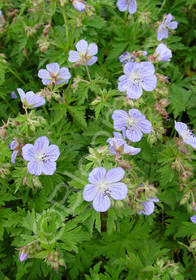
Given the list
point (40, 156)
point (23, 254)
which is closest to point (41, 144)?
point (40, 156)

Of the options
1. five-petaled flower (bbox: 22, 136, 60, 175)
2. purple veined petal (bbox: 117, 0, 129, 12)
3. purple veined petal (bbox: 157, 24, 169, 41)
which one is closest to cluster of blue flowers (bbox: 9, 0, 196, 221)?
five-petaled flower (bbox: 22, 136, 60, 175)

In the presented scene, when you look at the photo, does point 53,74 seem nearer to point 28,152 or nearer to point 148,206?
point 28,152

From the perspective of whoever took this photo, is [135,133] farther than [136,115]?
Yes

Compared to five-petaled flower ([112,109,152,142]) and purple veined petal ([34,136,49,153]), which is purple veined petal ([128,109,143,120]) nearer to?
five-petaled flower ([112,109,152,142])

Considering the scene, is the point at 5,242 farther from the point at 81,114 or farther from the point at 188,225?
the point at 188,225

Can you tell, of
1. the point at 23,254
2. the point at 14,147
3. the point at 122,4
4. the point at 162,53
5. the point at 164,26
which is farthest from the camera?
the point at 122,4

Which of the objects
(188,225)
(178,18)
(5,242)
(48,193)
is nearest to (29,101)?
(48,193)

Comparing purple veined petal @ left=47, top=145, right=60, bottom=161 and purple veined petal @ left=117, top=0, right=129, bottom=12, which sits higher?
purple veined petal @ left=117, top=0, right=129, bottom=12
